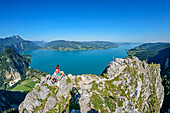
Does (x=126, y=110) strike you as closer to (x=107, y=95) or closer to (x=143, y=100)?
(x=107, y=95)

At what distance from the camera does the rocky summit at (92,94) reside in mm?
27562

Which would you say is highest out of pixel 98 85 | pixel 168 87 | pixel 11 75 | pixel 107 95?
pixel 98 85

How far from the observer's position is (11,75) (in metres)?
182

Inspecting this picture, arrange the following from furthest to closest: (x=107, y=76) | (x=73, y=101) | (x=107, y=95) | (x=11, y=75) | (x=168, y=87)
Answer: (x=11, y=75)
(x=168, y=87)
(x=107, y=76)
(x=107, y=95)
(x=73, y=101)

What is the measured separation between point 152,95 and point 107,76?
105ft

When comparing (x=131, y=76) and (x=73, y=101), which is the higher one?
(x=131, y=76)

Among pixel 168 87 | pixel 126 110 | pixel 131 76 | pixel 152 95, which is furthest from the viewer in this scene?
pixel 168 87

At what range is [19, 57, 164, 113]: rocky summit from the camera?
27.6m

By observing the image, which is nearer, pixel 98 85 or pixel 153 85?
pixel 98 85

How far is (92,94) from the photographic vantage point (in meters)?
28.8

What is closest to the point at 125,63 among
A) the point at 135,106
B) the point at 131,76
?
the point at 131,76

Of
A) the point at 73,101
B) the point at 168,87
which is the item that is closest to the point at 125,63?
the point at 73,101

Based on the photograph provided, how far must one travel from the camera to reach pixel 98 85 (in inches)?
1249

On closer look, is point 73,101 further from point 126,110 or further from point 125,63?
point 125,63
